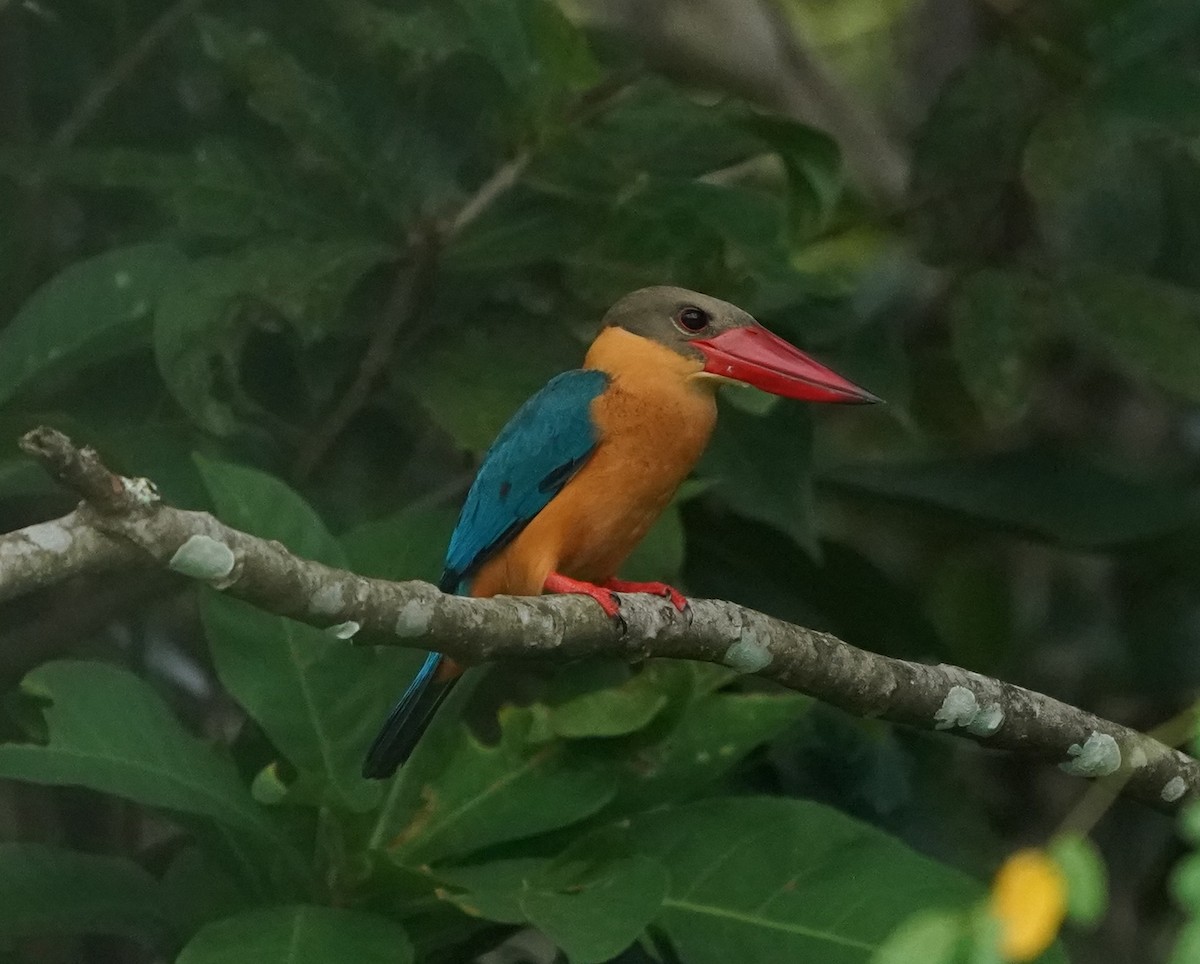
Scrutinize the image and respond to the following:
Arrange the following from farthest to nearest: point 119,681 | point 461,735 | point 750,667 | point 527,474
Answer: point 527,474, point 461,735, point 119,681, point 750,667

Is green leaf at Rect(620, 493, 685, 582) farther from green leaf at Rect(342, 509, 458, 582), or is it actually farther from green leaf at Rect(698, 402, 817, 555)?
green leaf at Rect(342, 509, 458, 582)

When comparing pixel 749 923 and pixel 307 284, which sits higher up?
pixel 307 284

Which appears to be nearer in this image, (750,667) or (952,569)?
(750,667)

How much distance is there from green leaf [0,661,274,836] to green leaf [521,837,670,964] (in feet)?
1.26

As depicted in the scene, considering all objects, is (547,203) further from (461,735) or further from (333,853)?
(333,853)

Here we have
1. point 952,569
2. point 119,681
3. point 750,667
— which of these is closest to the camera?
point 750,667

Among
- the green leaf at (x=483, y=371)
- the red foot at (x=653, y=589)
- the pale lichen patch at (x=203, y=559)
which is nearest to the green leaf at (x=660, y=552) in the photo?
the red foot at (x=653, y=589)

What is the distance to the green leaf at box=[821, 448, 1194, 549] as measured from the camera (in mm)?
2797

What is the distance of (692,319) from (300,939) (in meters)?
1.11

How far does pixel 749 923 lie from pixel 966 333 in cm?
104

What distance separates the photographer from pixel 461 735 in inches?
86.4

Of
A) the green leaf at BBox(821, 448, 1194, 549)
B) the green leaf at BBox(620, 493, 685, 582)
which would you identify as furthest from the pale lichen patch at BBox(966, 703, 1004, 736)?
the green leaf at BBox(821, 448, 1194, 549)

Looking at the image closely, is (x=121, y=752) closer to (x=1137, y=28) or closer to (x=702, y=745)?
(x=702, y=745)

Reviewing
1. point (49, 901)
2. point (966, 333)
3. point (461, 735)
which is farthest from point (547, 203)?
point (49, 901)
